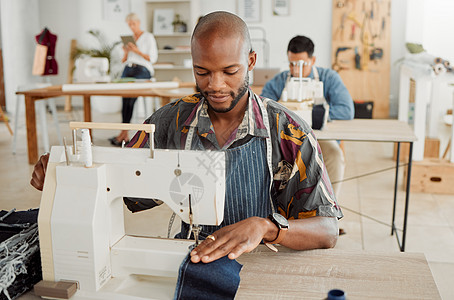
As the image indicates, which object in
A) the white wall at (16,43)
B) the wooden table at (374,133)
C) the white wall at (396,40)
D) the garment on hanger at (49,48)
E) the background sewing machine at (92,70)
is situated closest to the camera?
the wooden table at (374,133)

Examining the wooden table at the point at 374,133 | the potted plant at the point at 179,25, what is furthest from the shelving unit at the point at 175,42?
the wooden table at the point at 374,133

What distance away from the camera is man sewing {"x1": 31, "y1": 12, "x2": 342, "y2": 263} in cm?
128

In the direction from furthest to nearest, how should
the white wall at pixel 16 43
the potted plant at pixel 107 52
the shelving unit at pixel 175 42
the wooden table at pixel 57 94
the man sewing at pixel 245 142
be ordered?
1. the potted plant at pixel 107 52
2. the white wall at pixel 16 43
3. the shelving unit at pixel 175 42
4. the wooden table at pixel 57 94
5. the man sewing at pixel 245 142

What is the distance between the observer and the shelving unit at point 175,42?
797 cm

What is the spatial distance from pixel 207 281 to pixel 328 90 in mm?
2664

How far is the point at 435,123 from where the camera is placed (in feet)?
14.8

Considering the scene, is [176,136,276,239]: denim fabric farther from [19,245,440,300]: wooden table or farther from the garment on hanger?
the garment on hanger

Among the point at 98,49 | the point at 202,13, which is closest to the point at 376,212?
the point at 202,13

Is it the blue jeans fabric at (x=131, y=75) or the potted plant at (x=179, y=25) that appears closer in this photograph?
the blue jeans fabric at (x=131, y=75)

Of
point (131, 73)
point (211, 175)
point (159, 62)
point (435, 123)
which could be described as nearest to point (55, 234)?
point (211, 175)

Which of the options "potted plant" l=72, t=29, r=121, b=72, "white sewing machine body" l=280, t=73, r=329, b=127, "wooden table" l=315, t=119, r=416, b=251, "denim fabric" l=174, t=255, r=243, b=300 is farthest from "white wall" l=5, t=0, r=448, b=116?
"denim fabric" l=174, t=255, r=243, b=300

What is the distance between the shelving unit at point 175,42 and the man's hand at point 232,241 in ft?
22.7

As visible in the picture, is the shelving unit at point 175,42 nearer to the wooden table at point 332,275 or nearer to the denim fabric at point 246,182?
the denim fabric at point 246,182

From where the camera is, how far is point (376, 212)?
348 centimetres
